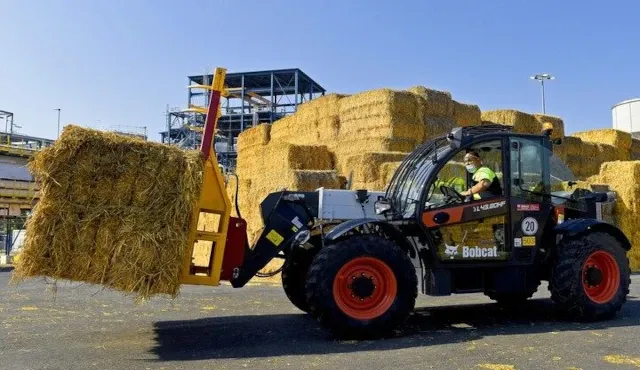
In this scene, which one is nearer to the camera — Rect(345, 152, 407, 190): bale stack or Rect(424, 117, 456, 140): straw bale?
Rect(345, 152, 407, 190): bale stack

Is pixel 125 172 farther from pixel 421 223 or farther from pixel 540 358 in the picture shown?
pixel 540 358

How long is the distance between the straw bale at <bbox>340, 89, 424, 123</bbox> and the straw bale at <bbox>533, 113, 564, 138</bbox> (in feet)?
19.5

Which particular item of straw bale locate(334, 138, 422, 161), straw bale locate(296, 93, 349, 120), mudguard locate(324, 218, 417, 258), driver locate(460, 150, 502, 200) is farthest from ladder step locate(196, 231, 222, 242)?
straw bale locate(296, 93, 349, 120)

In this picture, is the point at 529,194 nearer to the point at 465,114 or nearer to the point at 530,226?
the point at 530,226

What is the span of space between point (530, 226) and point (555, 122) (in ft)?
55.3

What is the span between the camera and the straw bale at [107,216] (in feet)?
18.2

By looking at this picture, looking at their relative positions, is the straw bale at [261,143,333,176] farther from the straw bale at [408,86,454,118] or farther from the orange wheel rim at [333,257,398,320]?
the orange wheel rim at [333,257,398,320]

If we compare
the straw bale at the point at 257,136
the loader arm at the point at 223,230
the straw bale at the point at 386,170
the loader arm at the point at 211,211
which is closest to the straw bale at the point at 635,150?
the straw bale at the point at 386,170

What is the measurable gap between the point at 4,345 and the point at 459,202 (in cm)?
515

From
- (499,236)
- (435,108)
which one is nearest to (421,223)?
(499,236)

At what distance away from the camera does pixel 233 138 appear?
193 feet

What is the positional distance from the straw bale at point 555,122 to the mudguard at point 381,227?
16625 mm

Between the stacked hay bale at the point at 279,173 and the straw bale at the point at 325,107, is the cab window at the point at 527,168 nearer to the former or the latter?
the stacked hay bale at the point at 279,173

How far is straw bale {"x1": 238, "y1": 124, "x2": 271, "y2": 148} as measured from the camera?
24.1 m
